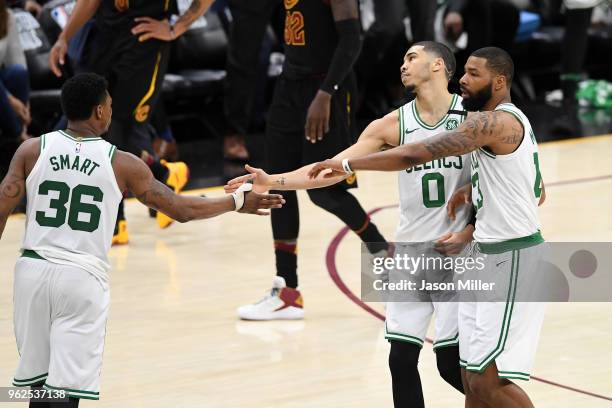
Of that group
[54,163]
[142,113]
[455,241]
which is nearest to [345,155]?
[455,241]

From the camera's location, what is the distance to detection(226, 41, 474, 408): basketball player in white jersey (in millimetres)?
5398

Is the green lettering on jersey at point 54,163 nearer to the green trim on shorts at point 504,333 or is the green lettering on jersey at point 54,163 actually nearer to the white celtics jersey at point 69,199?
the white celtics jersey at point 69,199

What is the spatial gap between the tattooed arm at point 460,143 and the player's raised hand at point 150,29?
13.5ft

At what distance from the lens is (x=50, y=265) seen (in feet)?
16.2

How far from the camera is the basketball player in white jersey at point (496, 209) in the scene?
504 centimetres

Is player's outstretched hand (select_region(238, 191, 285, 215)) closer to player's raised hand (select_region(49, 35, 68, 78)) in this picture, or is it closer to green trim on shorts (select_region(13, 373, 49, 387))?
green trim on shorts (select_region(13, 373, 49, 387))

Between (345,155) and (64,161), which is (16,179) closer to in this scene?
(64,161)

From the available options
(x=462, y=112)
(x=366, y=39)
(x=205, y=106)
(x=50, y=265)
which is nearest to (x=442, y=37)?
(x=366, y=39)

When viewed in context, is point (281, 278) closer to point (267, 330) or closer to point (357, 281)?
point (267, 330)

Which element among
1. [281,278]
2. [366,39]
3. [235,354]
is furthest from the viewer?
[366,39]

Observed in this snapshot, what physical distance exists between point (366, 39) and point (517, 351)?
8166mm

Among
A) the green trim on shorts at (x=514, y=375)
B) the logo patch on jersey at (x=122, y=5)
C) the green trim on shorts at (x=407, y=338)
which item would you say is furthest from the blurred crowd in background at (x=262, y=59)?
the green trim on shorts at (x=514, y=375)

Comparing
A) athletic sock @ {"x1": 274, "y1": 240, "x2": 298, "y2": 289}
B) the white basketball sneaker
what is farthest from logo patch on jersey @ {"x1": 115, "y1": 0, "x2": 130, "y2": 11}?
the white basketball sneaker

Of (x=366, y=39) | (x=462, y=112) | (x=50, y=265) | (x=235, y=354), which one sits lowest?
(x=235, y=354)
